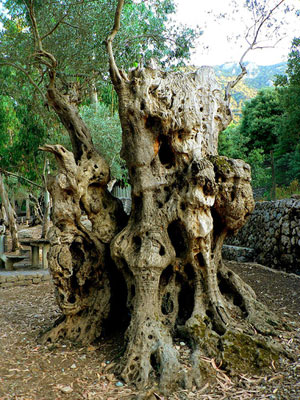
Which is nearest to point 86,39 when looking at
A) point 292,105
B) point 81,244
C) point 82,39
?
point 82,39

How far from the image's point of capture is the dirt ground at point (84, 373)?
3.23 meters

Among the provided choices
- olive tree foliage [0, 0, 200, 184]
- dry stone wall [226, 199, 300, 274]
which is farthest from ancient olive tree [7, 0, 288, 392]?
dry stone wall [226, 199, 300, 274]

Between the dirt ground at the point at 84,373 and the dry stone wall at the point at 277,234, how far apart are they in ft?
9.70

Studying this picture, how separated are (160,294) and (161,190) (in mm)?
1341

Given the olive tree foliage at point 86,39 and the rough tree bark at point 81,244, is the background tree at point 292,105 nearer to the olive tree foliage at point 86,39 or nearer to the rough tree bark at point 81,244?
the olive tree foliage at point 86,39

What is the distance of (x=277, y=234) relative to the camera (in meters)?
9.19

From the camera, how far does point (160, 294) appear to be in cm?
431

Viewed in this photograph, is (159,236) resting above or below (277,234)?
above

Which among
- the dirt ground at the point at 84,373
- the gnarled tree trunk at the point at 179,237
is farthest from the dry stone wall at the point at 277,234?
the gnarled tree trunk at the point at 179,237

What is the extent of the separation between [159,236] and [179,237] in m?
0.44

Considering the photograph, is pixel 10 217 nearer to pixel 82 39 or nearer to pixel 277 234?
pixel 82 39

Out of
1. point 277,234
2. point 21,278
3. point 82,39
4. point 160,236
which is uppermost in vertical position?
point 82,39

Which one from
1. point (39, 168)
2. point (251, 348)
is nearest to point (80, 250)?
point (251, 348)

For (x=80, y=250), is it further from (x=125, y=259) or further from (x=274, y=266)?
(x=274, y=266)
